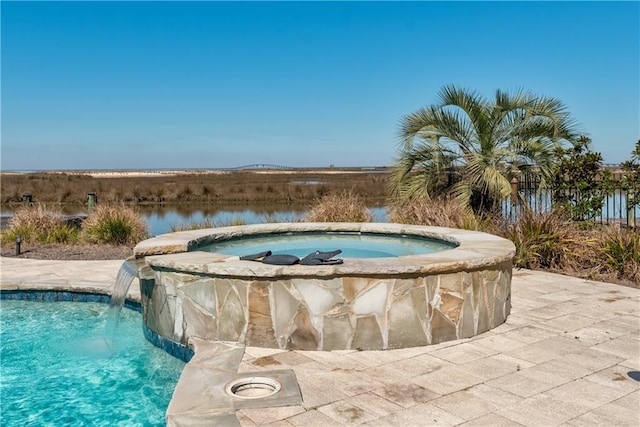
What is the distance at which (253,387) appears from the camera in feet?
10.4

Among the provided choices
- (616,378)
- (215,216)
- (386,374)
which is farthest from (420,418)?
(215,216)

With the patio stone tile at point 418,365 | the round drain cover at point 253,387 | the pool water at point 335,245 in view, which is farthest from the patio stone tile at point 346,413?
the pool water at point 335,245

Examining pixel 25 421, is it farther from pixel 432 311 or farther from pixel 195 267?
pixel 432 311

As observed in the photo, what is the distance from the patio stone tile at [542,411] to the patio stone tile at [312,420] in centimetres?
92

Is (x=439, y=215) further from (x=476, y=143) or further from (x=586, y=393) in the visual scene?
(x=586, y=393)

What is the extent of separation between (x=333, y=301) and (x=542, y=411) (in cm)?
162

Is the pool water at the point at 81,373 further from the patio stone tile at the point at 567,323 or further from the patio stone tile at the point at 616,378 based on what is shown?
the patio stone tile at the point at 567,323

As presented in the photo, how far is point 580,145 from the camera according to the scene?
29.4 ft

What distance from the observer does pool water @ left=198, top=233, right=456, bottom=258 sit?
6199 mm

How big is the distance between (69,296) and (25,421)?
3.61 meters

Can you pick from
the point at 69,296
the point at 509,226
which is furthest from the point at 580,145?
the point at 69,296

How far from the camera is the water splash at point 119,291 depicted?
197 inches

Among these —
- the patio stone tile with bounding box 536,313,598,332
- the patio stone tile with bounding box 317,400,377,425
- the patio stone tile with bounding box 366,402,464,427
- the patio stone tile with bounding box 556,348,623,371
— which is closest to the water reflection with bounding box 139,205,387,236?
the patio stone tile with bounding box 536,313,598,332

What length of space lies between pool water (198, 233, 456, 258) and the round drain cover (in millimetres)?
2836
